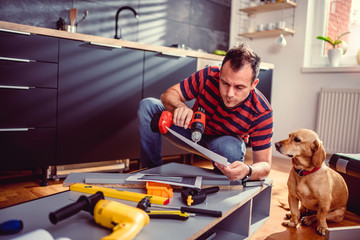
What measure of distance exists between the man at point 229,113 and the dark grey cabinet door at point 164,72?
2.17 ft

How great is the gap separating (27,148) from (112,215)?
1.45 meters

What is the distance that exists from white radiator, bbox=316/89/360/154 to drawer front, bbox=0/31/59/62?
2631 millimetres

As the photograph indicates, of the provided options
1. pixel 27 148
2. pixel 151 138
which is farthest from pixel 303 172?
pixel 27 148

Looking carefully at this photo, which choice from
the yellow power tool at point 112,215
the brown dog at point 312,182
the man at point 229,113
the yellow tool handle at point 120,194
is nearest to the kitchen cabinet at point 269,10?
the man at point 229,113

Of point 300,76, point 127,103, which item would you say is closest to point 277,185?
point 127,103

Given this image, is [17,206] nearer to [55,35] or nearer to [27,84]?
[27,84]

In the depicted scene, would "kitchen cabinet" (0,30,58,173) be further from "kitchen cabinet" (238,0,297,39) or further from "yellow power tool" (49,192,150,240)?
"kitchen cabinet" (238,0,297,39)

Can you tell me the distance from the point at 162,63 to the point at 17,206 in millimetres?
1856

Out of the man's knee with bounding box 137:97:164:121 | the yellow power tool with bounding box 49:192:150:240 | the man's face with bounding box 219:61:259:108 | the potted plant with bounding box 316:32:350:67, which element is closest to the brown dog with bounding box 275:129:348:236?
the man's face with bounding box 219:61:259:108

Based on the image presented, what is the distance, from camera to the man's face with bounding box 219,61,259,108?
134 cm

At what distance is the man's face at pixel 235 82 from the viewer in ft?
4.41

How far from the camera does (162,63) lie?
256 centimetres

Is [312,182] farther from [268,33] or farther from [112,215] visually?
[268,33]

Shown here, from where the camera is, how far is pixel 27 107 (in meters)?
1.94
